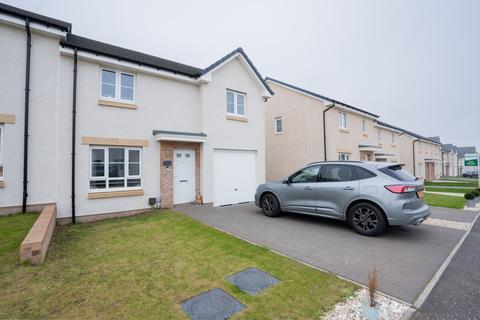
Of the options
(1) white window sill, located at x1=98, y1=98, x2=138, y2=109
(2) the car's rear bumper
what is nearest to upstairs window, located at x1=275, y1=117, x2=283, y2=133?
(1) white window sill, located at x1=98, y1=98, x2=138, y2=109

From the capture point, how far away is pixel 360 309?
2664 mm

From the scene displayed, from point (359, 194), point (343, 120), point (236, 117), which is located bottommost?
point (359, 194)

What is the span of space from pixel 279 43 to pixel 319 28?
6877 mm

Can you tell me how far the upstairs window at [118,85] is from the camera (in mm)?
7578

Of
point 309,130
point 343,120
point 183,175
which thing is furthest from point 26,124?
point 343,120

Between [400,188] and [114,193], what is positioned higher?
[400,188]

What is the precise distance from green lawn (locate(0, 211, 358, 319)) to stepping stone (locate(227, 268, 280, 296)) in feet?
0.39

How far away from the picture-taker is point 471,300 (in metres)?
2.91

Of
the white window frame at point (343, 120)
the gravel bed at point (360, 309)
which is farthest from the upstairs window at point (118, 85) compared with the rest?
the white window frame at point (343, 120)

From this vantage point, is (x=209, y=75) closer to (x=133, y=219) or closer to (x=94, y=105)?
(x=94, y=105)

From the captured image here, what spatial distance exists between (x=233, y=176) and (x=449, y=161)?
200 feet

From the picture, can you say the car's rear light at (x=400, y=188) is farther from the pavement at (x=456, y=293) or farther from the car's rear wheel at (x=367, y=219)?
the pavement at (x=456, y=293)

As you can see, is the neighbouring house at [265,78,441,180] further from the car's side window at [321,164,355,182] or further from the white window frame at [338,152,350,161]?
the car's side window at [321,164,355,182]

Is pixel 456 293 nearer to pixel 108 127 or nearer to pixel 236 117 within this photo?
pixel 236 117
